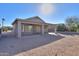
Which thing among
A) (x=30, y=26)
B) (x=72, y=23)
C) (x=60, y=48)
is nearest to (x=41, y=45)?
(x=60, y=48)

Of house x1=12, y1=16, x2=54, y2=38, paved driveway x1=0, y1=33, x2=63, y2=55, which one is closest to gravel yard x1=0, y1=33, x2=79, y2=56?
paved driveway x1=0, y1=33, x2=63, y2=55

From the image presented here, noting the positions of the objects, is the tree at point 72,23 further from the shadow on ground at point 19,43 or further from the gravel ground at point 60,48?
the shadow on ground at point 19,43

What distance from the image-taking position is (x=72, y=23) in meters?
4.36

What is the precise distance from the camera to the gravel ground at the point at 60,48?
419 centimetres

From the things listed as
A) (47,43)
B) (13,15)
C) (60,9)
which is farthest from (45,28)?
(13,15)

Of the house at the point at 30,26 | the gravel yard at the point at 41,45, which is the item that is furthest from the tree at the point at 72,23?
the house at the point at 30,26

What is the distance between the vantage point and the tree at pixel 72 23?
4.28m

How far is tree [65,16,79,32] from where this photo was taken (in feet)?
14.0

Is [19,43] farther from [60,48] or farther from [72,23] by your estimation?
[72,23]

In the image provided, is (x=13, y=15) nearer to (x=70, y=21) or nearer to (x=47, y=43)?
(x=47, y=43)

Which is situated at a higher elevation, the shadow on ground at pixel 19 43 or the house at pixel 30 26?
the house at pixel 30 26

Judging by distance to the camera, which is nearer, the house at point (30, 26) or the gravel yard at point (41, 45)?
the gravel yard at point (41, 45)

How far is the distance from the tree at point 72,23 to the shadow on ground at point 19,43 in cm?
56

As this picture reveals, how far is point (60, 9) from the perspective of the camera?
14.0ft
